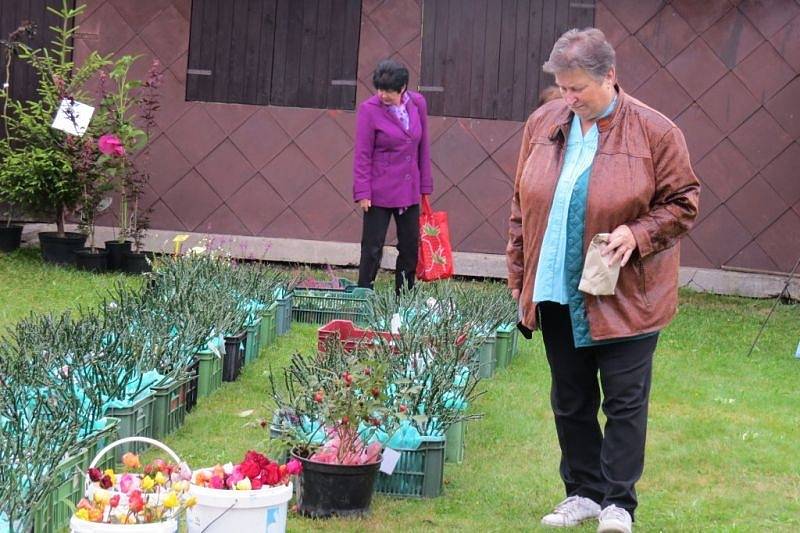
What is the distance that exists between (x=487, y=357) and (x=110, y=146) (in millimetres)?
4616

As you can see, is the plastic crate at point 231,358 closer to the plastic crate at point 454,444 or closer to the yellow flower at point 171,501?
the plastic crate at point 454,444

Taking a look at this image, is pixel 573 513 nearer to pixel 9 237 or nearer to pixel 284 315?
pixel 284 315

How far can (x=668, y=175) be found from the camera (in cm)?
449

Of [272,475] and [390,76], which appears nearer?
[272,475]

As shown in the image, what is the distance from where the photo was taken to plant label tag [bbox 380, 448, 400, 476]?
5.03 metres

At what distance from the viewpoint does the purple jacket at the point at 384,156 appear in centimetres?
928

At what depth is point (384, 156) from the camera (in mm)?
9359

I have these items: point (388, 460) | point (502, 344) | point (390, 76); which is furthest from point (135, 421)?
point (390, 76)

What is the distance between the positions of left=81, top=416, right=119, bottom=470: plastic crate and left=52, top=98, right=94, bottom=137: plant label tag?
6.00m

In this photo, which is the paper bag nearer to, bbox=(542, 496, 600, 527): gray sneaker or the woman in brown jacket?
the woman in brown jacket

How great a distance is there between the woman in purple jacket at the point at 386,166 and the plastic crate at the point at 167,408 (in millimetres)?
3453

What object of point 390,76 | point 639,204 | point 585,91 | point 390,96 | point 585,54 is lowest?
point 639,204

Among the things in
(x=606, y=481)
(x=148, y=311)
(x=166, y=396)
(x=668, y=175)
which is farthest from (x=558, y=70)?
(x=148, y=311)

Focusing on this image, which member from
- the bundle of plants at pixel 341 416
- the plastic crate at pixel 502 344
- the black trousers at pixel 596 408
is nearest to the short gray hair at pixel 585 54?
the black trousers at pixel 596 408
